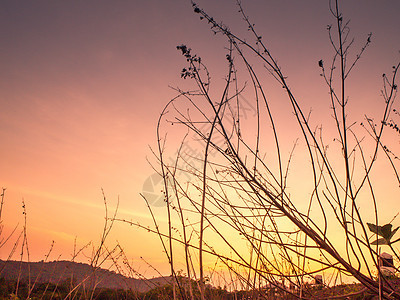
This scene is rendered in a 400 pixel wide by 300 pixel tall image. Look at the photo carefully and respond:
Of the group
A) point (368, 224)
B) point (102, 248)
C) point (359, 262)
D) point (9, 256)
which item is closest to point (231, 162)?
point (359, 262)

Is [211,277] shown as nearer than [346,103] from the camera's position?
No

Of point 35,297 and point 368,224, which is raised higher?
point 368,224

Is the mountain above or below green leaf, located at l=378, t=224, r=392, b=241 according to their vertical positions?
below

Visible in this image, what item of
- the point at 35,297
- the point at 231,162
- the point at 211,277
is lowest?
the point at 35,297

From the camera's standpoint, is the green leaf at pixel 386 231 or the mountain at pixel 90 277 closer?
the green leaf at pixel 386 231

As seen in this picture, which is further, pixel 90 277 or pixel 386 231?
pixel 90 277

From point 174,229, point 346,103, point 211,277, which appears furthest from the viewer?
point 211,277

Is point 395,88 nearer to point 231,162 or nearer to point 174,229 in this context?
point 231,162

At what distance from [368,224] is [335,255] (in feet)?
1.67

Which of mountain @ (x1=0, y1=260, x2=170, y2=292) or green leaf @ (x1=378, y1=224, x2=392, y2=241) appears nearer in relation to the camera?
green leaf @ (x1=378, y1=224, x2=392, y2=241)

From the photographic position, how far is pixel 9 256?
2.60 meters

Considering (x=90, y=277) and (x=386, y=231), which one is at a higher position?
(x=386, y=231)

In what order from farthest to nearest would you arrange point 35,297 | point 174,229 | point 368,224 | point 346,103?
point 35,297 < point 174,229 < point 368,224 < point 346,103

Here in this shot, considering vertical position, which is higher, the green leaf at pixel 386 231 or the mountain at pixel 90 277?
the green leaf at pixel 386 231
